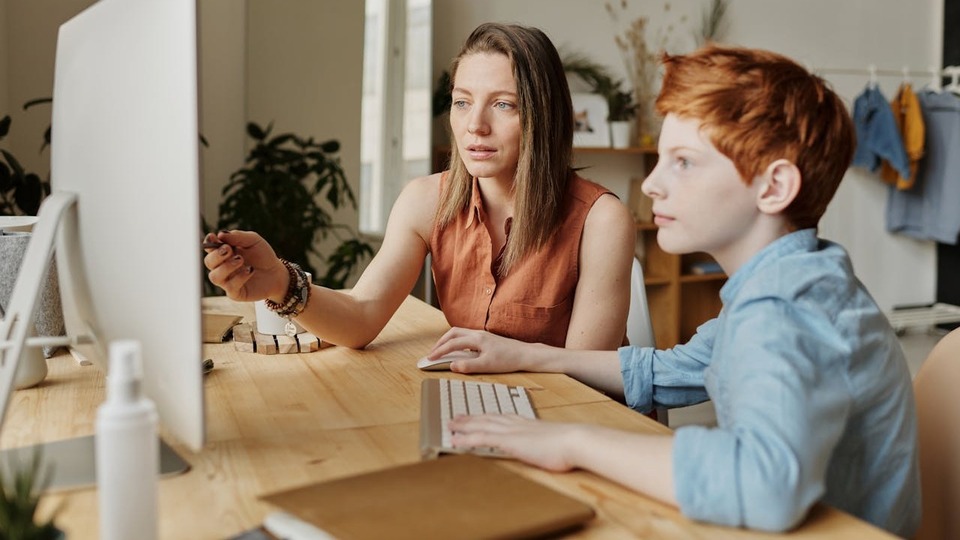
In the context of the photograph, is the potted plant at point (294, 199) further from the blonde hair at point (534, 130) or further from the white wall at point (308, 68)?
the blonde hair at point (534, 130)

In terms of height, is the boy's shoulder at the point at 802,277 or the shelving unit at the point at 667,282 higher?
the boy's shoulder at the point at 802,277

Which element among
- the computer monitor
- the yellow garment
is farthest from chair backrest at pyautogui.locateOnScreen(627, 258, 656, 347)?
the yellow garment

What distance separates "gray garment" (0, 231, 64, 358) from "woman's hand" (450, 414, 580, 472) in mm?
733

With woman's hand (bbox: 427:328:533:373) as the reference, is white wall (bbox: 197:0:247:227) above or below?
above

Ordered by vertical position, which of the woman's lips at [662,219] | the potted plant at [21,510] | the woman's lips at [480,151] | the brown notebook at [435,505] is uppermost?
the woman's lips at [480,151]

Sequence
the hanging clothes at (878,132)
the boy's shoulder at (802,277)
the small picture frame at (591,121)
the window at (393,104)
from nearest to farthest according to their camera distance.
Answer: the boy's shoulder at (802,277)
the window at (393,104)
the small picture frame at (591,121)
the hanging clothes at (878,132)

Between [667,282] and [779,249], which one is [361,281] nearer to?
[779,249]

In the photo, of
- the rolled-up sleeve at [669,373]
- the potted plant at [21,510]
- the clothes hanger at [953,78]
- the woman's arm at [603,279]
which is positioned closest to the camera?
the potted plant at [21,510]

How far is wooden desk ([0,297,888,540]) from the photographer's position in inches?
32.4

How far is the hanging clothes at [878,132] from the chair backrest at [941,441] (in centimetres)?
408

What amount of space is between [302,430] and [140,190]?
40cm

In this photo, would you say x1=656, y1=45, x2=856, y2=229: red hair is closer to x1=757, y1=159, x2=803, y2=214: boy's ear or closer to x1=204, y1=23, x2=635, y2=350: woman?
x1=757, y1=159, x2=803, y2=214: boy's ear

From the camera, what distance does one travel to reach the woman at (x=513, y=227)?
1682 mm

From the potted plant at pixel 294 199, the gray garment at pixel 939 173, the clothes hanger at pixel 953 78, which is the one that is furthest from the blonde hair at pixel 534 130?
the clothes hanger at pixel 953 78
